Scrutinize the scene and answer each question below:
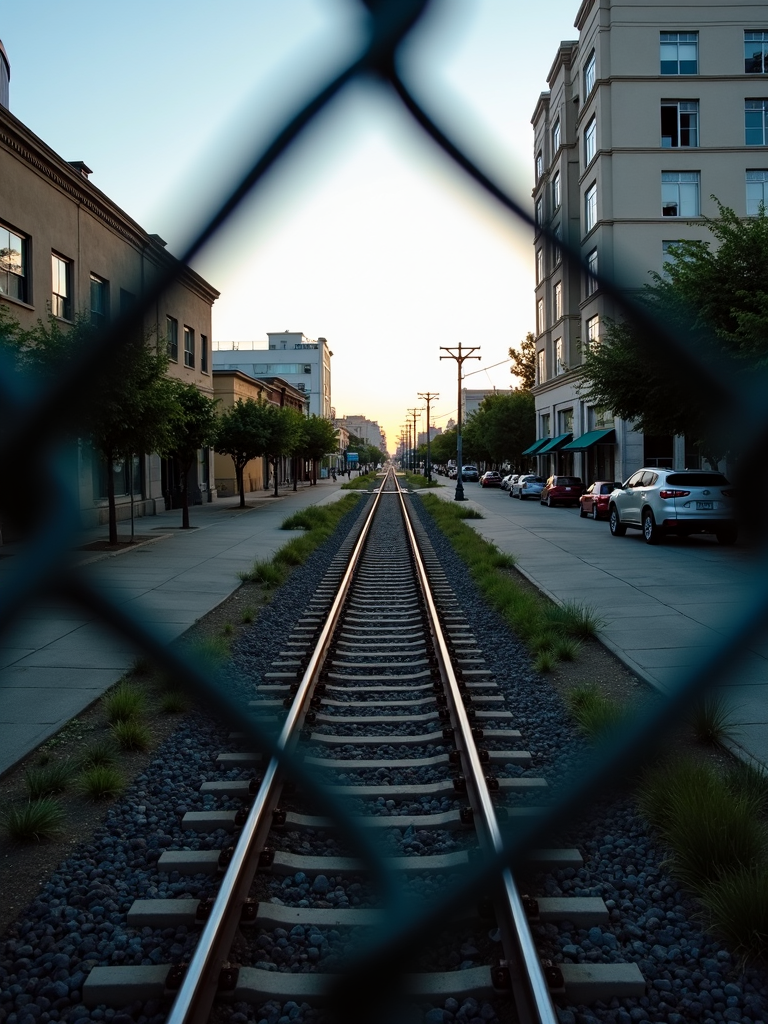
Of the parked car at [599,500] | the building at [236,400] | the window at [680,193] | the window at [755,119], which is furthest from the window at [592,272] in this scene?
the window at [755,119]

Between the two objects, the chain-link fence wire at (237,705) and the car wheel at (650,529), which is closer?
the chain-link fence wire at (237,705)

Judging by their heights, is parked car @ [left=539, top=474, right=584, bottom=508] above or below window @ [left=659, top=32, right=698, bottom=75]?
below

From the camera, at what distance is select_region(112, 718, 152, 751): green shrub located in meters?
5.67

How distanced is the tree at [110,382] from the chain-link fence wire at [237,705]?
4 cm

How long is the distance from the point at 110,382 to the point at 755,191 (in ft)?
126

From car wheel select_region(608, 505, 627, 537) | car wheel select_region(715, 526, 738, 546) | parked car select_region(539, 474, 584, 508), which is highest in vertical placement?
car wheel select_region(715, 526, 738, 546)

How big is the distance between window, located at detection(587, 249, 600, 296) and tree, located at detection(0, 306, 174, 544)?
1.96 ft

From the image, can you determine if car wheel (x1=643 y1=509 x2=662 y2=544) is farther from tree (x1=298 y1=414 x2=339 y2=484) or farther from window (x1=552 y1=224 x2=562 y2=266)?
tree (x1=298 y1=414 x2=339 y2=484)

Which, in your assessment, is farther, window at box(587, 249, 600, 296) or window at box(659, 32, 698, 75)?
window at box(659, 32, 698, 75)

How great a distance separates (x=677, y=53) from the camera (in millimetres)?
35062

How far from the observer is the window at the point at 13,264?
17.2 meters

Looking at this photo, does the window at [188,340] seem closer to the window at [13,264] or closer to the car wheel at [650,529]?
the window at [13,264]

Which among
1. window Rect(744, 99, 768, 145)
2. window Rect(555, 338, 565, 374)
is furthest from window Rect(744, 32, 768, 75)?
window Rect(555, 338, 565, 374)

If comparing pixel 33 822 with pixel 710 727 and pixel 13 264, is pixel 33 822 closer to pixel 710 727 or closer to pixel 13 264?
pixel 710 727
